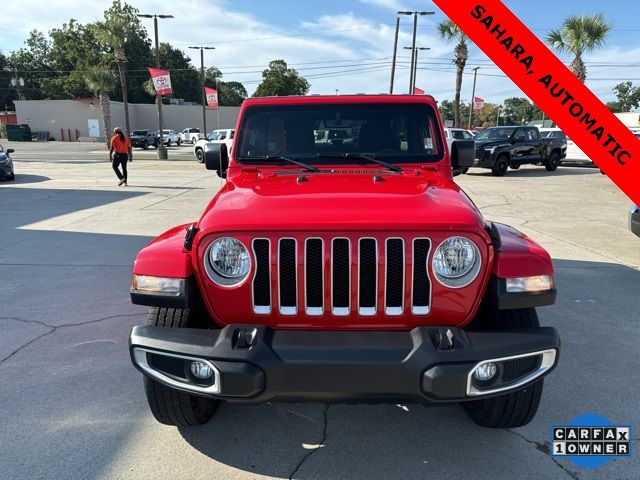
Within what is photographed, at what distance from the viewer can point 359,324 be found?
2.33 meters

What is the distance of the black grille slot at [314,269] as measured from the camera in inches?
88.9

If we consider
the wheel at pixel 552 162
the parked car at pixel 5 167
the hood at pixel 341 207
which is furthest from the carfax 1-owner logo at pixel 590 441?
the wheel at pixel 552 162

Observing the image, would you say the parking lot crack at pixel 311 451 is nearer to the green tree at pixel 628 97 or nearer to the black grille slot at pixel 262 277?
the black grille slot at pixel 262 277

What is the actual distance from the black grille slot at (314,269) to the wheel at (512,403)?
92 cm

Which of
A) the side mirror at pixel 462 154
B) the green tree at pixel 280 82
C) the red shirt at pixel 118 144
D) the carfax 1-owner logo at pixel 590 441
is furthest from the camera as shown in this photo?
the green tree at pixel 280 82

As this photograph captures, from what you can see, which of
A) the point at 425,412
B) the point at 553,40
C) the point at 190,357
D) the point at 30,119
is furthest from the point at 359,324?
the point at 30,119

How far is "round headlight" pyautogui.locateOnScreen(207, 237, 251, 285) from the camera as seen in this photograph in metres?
2.29

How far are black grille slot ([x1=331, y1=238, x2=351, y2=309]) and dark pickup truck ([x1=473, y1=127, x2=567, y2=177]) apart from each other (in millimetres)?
16563

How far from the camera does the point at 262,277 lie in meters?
2.29

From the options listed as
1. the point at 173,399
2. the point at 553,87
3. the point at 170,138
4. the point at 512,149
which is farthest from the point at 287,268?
the point at 170,138

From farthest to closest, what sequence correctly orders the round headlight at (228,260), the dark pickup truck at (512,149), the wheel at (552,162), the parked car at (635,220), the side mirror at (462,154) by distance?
the wheel at (552,162), the dark pickup truck at (512,149), the parked car at (635,220), the side mirror at (462,154), the round headlight at (228,260)

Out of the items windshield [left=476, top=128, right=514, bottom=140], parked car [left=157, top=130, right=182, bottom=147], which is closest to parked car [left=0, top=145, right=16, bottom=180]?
windshield [left=476, top=128, right=514, bottom=140]

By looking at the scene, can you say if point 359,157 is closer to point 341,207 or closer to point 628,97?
point 341,207

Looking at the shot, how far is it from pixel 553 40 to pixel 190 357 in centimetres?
3121
